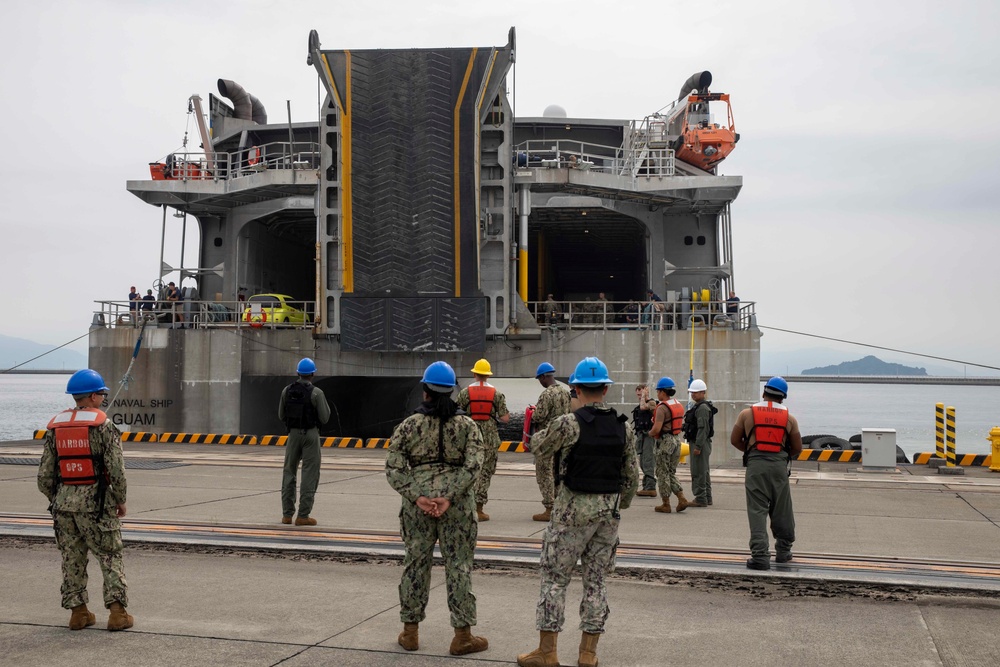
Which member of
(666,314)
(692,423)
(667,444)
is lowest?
(667,444)

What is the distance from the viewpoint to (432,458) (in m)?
6.21

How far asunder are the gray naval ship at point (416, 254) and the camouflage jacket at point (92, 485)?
57.9ft

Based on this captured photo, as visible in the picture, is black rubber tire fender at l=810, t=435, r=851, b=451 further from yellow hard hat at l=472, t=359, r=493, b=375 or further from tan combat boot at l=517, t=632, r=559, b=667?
tan combat boot at l=517, t=632, r=559, b=667

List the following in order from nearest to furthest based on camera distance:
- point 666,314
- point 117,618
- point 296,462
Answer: point 117,618
point 296,462
point 666,314

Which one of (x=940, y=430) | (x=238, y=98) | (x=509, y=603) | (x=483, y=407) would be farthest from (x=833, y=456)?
(x=238, y=98)

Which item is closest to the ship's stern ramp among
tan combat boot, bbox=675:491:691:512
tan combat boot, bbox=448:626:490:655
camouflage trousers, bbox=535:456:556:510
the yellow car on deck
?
the yellow car on deck

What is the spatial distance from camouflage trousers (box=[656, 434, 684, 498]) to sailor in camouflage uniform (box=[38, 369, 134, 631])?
25.0ft

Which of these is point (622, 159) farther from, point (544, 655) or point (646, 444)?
point (544, 655)

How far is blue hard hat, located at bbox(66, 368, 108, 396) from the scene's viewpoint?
267 inches

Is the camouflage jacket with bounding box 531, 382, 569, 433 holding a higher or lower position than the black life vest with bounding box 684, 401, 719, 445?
higher

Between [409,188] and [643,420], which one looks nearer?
[643,420]

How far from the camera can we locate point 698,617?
7004 mm

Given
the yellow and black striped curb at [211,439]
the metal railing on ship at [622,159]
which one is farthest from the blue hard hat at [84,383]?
the metal railing on ship at [622,159]

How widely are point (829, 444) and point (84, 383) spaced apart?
20.1 metres
